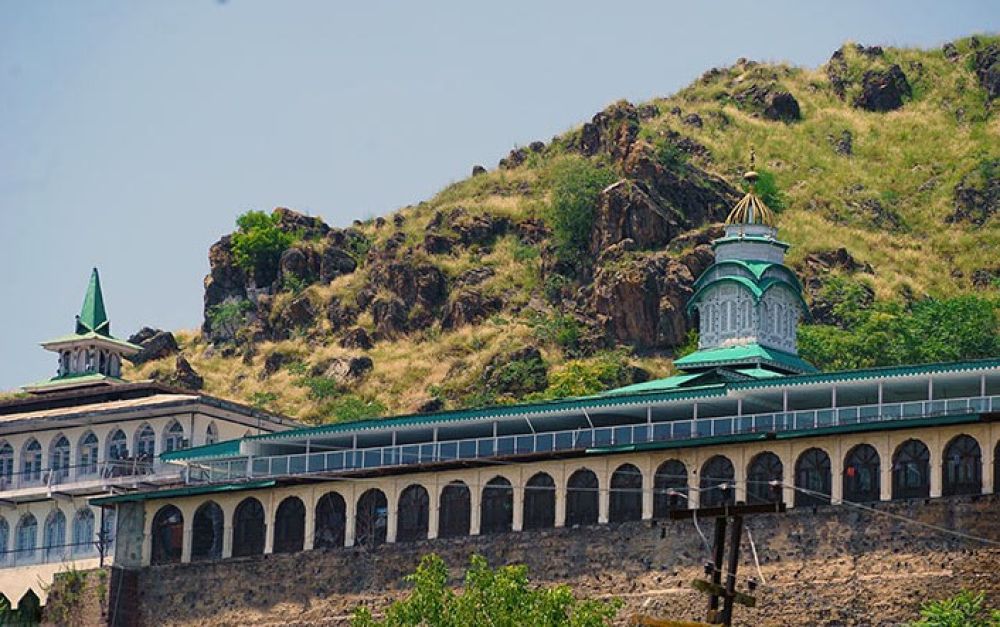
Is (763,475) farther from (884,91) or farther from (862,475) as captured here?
(884,91)

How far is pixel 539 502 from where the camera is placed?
91875mm

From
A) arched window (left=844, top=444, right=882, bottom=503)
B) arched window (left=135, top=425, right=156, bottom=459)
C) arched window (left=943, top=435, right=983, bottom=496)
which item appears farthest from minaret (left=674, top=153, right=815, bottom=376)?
arched window (left=135, top=425, right=156, bottom=459)

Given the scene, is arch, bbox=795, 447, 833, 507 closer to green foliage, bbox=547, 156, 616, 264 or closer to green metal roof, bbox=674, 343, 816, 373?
green metal roof, bbox=674, 343, 816, 373

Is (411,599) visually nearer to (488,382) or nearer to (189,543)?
(189,543)

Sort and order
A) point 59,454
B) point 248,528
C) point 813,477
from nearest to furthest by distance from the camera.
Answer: point 813,477, point 248,528, point 59,454

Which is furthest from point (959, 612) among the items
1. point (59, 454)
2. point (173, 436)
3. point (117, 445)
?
point (59, 454)

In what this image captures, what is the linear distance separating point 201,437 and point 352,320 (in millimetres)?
44949

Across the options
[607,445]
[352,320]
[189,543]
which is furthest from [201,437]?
[352,320]

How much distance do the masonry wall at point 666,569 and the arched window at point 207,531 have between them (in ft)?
2.79

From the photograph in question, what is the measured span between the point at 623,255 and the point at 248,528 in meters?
44.8

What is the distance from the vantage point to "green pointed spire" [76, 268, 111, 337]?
391 feet

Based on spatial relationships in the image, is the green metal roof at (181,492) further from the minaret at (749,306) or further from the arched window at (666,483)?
the minaret at (749,306)

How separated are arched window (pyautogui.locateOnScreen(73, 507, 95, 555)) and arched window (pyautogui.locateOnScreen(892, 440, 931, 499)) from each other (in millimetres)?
34854

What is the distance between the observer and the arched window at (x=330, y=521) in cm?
9638
